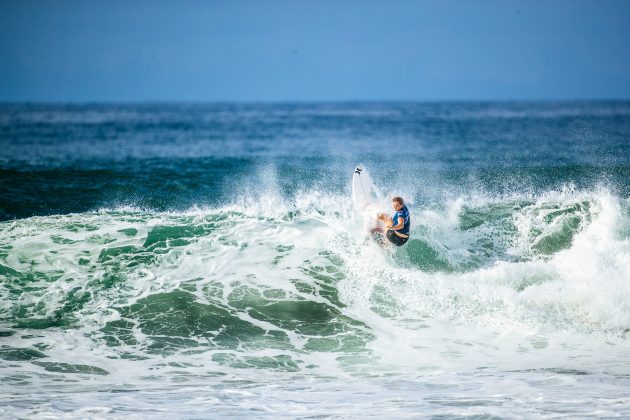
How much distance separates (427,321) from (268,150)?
85.5 ft

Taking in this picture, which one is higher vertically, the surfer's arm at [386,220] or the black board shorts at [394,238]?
the surfer's arm at [386,220]

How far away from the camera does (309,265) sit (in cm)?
1380

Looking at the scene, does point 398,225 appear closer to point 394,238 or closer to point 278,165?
point 394,238

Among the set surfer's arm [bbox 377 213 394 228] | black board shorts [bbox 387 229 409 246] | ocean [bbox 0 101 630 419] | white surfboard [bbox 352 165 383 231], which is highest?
white surfboard [bbox 352 165 383 231]

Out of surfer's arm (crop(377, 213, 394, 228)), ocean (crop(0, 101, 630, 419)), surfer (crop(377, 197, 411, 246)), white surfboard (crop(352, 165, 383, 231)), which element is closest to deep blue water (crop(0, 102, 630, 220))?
ocean (crop(0, 101, 630, 419))

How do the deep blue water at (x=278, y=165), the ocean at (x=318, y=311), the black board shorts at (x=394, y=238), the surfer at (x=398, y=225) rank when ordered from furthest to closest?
the deep blue water at (x=278, y=165), the black board shorts at (x=394, y=238), the surfer at (x=398, y=225), the ocean at (x=318, y=311)

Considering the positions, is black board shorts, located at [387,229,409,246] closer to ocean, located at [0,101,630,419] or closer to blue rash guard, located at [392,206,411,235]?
blue rash guard, located at [392,206,411,235]

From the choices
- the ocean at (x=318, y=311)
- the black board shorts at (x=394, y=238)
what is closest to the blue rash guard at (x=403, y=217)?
the black board shorts at (x=394, y=238)

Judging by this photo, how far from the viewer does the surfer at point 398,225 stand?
12938 mm

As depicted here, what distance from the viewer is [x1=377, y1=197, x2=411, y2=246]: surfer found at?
12938mm

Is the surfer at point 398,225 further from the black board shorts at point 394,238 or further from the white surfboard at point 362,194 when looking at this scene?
the white surfboard at point 362,194

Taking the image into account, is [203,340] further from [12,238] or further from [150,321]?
[12,238]

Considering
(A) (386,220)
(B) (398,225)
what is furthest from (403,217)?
(A) (386,220)

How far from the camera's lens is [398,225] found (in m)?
13.0
